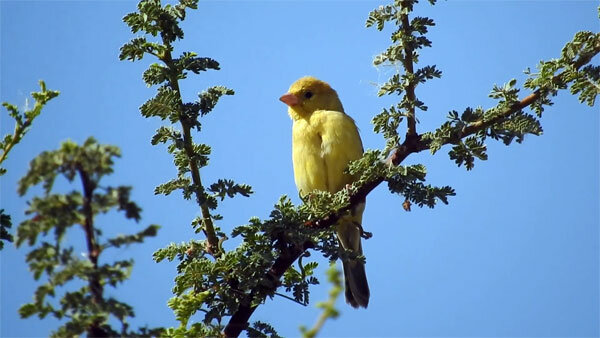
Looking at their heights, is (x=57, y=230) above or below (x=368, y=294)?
below

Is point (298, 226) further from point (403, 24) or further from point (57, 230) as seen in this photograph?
point (57, 230)

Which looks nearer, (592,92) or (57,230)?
(57,230)

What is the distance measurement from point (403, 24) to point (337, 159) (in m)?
2.03

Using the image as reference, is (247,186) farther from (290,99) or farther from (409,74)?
(290,99)

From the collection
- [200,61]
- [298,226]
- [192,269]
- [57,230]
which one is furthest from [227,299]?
[57,230]

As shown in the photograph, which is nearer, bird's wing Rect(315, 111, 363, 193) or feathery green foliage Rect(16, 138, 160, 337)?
feathery green foliage Rect(16, 138, 160, 337)

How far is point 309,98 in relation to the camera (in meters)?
6.56

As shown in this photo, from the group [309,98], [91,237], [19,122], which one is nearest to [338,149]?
[309,98]

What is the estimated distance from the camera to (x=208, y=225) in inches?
145

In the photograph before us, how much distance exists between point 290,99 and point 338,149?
Answer: 3.30 feet

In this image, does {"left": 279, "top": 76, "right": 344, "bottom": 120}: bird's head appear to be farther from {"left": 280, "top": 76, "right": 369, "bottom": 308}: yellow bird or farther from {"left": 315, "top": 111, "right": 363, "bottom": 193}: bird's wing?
{"left": 315, "top": 111, "right": 363, "bottom": 193}: bird's wing

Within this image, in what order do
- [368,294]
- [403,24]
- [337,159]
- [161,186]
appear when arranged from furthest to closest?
[368,294] → [337,159] → [403,24] → [161,186]

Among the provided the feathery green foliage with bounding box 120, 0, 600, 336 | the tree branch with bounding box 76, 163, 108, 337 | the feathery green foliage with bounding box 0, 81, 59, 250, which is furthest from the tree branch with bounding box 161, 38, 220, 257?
the tree branch with bounding box 76, 163, 108, 337

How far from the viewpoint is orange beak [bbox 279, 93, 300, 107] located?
21.3ft
